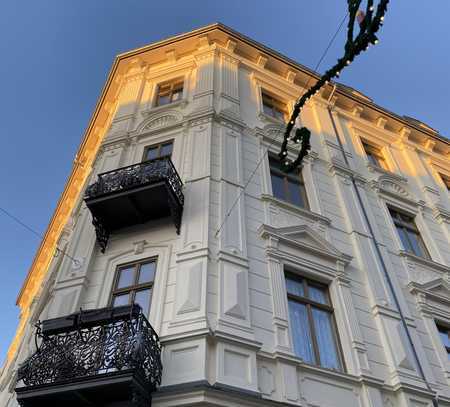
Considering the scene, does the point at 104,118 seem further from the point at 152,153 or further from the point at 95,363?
the point at 95,363

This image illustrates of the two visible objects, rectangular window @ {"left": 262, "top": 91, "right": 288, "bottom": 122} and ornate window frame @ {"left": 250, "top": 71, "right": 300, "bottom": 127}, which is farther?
ornate window frame @ {"left": 250, "top": 71, "right": 300, "bottom": 127}

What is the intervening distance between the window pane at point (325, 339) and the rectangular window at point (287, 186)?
364cm

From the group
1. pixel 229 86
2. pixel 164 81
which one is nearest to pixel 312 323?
pixel 229 86

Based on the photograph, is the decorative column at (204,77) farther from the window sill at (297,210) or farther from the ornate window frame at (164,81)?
the window sill at (297,210)

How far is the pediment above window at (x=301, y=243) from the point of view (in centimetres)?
1121

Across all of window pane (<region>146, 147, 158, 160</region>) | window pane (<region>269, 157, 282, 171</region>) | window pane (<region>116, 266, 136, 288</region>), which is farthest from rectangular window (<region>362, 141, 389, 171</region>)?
window pane (<region>116, 266, 136, 288</region>)

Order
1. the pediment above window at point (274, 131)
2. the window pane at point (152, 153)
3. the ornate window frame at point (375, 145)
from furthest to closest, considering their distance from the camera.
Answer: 1. the ornate window frame at point (375, 145)
2. the pediment above window at point (274, 131)
3. the window pane at point (152, 153)

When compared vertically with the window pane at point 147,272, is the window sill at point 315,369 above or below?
below

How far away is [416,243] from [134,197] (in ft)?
30.4

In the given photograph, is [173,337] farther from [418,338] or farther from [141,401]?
[418,338]

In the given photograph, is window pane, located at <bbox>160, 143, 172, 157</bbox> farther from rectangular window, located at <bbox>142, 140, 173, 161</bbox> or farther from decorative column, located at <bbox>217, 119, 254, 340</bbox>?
decorative column, located at <bbox>217, 119, 254, 340</bbox>

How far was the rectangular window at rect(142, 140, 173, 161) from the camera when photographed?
13570 millimetres

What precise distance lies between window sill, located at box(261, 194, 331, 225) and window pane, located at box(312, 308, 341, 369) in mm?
2873

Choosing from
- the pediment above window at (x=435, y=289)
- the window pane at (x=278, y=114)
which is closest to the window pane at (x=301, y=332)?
the pediment above window at (x=435, y=289)
